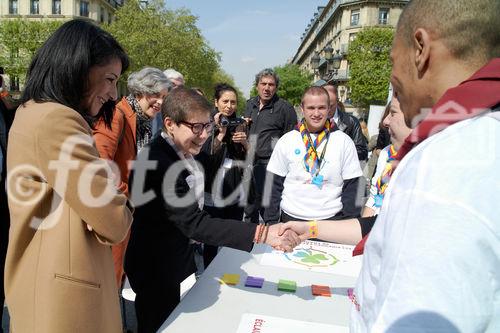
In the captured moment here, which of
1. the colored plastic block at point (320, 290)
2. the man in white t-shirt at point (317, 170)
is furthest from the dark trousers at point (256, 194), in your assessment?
the colored plastic block at point (320, 290)

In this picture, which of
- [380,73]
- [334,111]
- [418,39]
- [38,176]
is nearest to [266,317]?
[38,176]

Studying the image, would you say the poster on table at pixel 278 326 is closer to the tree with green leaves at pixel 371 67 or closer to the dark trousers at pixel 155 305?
the dark trousers at pixel 155 305

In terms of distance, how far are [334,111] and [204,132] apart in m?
3.16

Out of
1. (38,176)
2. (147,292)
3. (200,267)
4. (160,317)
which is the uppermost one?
(38,176)

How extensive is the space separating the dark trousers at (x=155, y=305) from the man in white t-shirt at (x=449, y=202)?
1355 millimetres

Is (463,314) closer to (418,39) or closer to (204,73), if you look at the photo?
(418,39)

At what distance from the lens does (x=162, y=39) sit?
25547 mm

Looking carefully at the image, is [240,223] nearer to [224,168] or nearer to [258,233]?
[258,233]

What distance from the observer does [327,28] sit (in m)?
61.2

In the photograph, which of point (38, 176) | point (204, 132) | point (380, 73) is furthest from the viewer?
point (380, 73)

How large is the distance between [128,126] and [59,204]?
1407 millimetres

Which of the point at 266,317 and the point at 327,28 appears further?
the point at 327,28

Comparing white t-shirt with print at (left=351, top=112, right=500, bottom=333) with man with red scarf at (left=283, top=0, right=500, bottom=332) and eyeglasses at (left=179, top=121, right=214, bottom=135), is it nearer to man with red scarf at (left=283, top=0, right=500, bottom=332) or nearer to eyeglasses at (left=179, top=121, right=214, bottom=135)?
man with red scarf at (left=283, top=0, right=500, bottom=332)

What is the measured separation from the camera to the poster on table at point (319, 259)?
82.0 inches
